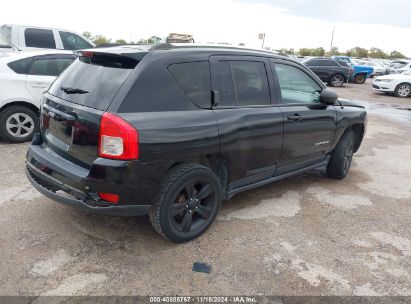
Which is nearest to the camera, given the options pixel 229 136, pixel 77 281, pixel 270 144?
pixel 77 281

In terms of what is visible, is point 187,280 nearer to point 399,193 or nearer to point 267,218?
point 267,218

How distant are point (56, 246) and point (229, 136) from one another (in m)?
1.79

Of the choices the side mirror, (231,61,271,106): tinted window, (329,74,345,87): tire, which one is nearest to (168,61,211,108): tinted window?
(231,61,271,106): tinted window

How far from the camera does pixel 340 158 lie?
16.9 feet

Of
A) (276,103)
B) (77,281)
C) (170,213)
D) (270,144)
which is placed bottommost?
(77,281)

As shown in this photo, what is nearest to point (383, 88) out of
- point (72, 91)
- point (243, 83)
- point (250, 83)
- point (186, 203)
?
point (250, 83)

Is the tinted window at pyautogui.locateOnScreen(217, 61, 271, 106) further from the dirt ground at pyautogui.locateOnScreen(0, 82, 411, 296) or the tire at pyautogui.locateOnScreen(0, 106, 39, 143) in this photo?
the tire at pyautogui.locateOnScreen(0, 106, 39, 143)

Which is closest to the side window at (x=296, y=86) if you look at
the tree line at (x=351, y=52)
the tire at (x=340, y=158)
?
the tire at (x=340, y=158)

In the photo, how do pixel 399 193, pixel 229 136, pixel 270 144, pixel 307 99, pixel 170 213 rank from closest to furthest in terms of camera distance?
pixel 170 213
pixel 229 136
pixel 270 144
pixel 307 99
pixel 399 193

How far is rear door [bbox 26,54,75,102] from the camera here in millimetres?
Result: 5988

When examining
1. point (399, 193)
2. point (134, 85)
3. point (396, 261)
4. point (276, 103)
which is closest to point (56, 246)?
point (134, 85)

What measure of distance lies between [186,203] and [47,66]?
4.35m

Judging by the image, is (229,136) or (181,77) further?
(229,136)

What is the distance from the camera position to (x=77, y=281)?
2740mm
